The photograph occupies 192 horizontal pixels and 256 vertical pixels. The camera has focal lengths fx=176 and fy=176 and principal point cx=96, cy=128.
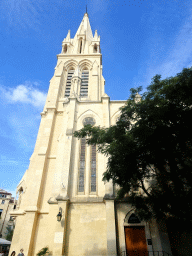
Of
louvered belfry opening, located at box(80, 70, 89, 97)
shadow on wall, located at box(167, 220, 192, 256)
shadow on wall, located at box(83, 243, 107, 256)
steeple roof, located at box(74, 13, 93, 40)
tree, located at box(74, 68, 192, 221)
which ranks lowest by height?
shadow on wall, located at box(83, 243, 107, 256)

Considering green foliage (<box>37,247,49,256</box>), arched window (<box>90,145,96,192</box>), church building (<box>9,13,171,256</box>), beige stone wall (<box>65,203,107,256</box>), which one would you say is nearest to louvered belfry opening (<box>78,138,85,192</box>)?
church building (<box>9,13,171,256</box>)

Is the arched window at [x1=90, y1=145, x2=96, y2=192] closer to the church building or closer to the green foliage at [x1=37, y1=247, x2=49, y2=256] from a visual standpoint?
the church building

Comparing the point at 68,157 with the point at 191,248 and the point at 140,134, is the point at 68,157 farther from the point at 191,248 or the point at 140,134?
the point at 191,248

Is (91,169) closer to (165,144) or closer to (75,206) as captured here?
(75,206)

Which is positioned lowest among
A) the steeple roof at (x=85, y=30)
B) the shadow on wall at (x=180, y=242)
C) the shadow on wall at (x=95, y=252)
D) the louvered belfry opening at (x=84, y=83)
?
the shadow on wall at (x=95, y=252)

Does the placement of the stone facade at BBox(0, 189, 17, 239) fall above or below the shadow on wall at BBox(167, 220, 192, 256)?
above

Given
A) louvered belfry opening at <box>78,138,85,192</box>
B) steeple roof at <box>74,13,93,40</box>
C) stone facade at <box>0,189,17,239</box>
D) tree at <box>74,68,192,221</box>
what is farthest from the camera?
stone facade at <box>0,189,17,239</box>

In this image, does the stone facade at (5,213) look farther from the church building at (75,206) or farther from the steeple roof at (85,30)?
the steeple roof at (85,30)

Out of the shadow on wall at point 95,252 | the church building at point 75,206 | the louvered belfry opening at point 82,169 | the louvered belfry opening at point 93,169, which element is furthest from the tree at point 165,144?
the louvered belfry opening at point 82,169

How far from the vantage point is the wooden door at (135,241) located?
10.6 m

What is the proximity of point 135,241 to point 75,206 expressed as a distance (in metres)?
4.33

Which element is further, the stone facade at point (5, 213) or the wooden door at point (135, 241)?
the stone facade at point (5, 213)

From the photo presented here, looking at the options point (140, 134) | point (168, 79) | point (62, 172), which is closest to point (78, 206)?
point (62, 172)

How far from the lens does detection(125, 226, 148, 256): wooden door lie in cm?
1062
